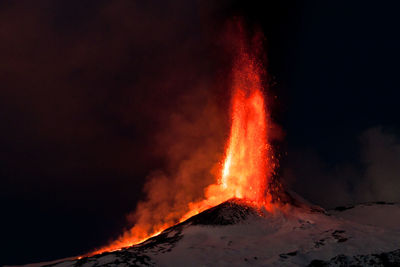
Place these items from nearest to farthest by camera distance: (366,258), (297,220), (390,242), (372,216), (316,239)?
(366,258) < (390,242) < (316,239) < (297,220) < (372,216)

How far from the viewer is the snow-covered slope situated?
1845 inches

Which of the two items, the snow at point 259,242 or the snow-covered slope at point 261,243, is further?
the snow at point 259,242

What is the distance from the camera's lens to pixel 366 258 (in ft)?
150

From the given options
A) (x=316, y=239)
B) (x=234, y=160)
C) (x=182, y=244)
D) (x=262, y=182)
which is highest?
(x=234, y=160)

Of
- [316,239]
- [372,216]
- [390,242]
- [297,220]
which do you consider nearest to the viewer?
[390,242]

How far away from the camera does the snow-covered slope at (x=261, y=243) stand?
4688cm

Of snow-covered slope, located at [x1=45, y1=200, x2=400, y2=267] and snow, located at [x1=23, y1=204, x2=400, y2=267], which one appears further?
snow, located at [x1=23, y1=204, x2=400, y2=267]

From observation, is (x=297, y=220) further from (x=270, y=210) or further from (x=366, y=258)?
(x=366, y=258)

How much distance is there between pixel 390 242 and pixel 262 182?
1302 inches

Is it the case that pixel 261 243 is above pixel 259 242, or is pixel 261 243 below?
below

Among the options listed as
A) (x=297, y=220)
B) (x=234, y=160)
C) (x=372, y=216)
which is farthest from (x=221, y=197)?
(x=372, y=216)

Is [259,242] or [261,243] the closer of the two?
[261,243]

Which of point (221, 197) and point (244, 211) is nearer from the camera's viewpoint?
point (244, 211)

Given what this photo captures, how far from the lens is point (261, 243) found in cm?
5759
